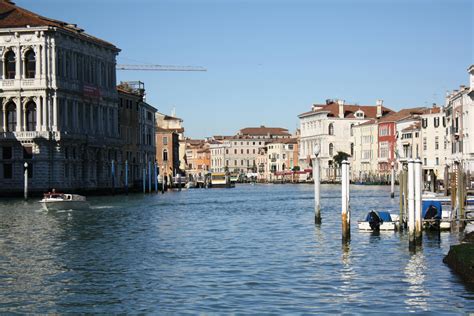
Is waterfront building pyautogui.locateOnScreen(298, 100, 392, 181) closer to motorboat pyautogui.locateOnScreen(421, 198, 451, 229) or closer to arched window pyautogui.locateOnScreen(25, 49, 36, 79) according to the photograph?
arched window pyautogui.locateOnScreen(25, 49, 36, 79)

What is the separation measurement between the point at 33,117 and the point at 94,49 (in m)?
9.98

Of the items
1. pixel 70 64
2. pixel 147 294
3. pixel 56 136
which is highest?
pixel 70 64

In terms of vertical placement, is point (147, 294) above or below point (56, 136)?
below

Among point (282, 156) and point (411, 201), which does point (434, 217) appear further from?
point (282, 156)

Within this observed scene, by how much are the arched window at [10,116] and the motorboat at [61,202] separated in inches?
868

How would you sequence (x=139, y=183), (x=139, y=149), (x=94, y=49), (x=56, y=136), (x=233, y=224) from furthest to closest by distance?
(x=139, y=149)
(x=139, y=183)
(x=94, y=49)
(x=56, y=136)
(x=233, y=224)

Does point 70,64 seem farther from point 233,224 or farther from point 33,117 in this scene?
point 233,224

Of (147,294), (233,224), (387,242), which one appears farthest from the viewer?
(233,224)

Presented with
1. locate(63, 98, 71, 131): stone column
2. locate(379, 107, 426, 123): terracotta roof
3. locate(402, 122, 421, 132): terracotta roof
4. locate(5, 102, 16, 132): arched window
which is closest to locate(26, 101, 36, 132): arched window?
locate(5, 102, 16, 132): arched window

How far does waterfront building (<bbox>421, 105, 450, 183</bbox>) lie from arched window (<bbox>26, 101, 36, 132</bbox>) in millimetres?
43427

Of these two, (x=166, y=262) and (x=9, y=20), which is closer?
(x=166, y=262)

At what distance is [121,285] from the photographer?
19531 millimetres

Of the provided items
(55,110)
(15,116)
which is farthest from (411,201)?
(15,116)

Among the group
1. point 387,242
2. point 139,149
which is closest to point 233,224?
point 387,242
